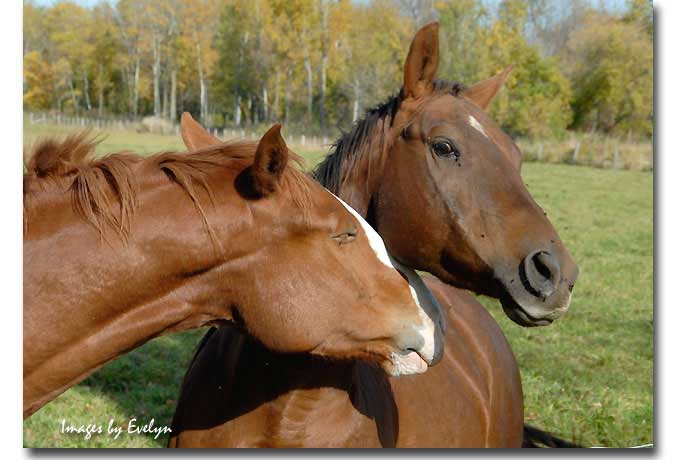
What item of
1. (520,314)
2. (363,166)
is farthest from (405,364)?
(363,166)

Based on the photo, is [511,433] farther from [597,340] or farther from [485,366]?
[597,340]

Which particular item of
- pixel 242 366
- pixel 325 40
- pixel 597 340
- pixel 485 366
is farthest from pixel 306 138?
pixel 242 366

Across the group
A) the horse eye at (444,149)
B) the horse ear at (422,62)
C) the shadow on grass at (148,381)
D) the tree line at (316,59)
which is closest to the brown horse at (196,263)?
the horse eye at (444,149)

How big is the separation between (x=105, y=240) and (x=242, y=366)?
859mm

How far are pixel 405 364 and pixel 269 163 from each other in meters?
0.78

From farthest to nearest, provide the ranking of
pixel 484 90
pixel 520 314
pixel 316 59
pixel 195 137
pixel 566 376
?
pixel 316 59, pixel 566 376, pixel 484 90, pixel 195 137, pixel 520 314

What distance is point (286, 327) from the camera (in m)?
1.95

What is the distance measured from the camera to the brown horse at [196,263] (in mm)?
1778

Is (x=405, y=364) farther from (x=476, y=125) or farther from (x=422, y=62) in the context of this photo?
(x=422, y=62)

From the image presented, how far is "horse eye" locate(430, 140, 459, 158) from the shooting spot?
2623 mm

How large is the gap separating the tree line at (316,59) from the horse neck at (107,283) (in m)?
14.2

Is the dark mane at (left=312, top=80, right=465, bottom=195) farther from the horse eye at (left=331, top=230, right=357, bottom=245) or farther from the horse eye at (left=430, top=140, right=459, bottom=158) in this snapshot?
the horse eye at (left=331, top=230, right=357, bottom=245)

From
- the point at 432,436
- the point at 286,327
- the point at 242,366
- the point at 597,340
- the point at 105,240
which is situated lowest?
the point at 597,340

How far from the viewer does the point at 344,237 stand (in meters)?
2.02
